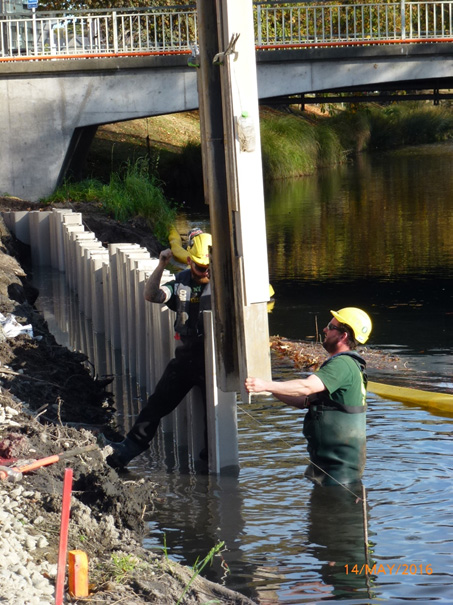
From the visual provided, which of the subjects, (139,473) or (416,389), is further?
(416,389)

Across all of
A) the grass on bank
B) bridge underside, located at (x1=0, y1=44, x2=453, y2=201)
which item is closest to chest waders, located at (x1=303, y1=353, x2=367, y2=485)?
the grass on bank

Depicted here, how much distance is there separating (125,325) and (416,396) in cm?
341

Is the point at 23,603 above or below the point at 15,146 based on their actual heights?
below

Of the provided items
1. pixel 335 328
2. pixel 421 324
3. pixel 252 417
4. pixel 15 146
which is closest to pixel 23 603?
pixel 335 328

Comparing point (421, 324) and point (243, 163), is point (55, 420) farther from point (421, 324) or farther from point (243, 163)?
point (421, 324)

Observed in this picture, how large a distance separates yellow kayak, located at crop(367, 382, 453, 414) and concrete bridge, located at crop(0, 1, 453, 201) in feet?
49.3

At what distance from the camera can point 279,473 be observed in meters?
8.67

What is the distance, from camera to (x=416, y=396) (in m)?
11.1

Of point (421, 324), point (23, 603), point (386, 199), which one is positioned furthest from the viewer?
point (386, 199)

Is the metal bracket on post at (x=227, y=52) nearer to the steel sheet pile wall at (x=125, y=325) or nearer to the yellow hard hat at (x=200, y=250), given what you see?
the yellow hard hat at (x=200, y=250)

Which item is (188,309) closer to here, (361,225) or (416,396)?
(416,396)

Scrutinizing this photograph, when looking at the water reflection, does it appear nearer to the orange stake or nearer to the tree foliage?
A: the tree foliage

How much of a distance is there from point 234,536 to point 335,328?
164 cm

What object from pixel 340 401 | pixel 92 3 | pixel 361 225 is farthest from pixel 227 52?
pixel 92 3
